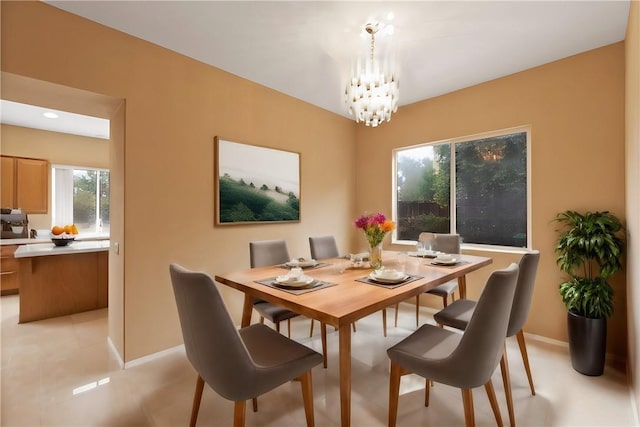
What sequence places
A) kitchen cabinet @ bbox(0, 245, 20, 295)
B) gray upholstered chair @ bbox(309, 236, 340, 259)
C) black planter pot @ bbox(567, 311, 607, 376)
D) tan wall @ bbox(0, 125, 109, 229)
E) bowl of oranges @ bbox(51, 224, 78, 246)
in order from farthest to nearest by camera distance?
tan wall @ bbox(0, 125, 109, 229)
kitchen cabinet @ bbox(0, 245, 20, 295)
bowl of oranges @ bbox(51, 224, 78, 246)
gray upholstered chair @ bbox(309, 236, 340, 259)
black planter pot @ bbox(567, 311, 607, 376)

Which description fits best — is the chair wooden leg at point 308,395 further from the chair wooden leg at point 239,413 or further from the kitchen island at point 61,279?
the kitchen island at point 61,279

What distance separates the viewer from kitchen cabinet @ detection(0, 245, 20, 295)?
4.21 m

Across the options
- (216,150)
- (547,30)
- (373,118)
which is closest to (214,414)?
(216,150)

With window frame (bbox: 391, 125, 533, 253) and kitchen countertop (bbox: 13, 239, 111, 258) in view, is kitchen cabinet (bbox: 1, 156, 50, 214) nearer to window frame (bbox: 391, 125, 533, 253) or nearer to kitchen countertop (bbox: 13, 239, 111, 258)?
kitchen countertop (bbox: 13, 239, 111, 258)

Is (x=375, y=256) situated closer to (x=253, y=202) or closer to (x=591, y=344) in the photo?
(x=253, y=202)

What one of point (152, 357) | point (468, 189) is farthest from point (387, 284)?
point (468, 189)

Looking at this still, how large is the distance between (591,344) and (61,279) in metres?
5.34

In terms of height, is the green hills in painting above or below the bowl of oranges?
above

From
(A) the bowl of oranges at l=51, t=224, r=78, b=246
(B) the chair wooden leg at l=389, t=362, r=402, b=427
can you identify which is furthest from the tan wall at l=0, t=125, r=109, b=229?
(B) the chair wooden leg at l=389, t=362, r=402, b=427

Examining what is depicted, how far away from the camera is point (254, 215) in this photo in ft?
10.5

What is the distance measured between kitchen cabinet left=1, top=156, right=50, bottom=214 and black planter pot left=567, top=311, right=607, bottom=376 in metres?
7.24

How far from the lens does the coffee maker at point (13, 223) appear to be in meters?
4.39

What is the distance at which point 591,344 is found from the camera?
7.17 ft

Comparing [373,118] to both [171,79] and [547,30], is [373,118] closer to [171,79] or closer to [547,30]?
[547,30]
